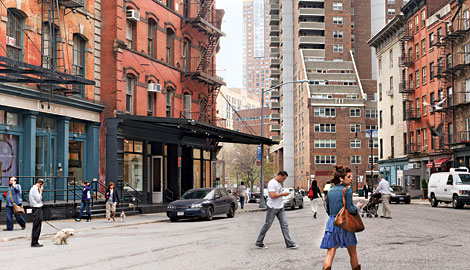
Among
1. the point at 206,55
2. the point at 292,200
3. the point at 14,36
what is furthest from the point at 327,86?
the point at 14,36

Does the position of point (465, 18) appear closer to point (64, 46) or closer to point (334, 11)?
point (64, 46)

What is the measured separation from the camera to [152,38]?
34594mm

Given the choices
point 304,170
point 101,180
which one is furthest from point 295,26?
point 101,180

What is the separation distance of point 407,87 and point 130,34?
39364 millimetres

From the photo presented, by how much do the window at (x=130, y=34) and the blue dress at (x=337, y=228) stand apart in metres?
24.4

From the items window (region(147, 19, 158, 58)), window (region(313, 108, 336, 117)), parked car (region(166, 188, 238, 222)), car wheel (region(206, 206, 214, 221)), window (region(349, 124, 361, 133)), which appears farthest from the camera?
window (region(349, 124, 361, 133))

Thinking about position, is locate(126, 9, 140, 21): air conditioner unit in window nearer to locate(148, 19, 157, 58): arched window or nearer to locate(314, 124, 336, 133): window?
locate(148, 19, 157, 58): arched window

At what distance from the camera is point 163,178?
36000 millimetres

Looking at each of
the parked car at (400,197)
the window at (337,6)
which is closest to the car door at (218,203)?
the parked car at (400,197)

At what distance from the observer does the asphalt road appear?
1088cm

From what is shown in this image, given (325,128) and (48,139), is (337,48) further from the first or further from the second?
(48,139)

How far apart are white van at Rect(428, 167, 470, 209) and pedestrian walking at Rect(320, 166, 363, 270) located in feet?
89.9

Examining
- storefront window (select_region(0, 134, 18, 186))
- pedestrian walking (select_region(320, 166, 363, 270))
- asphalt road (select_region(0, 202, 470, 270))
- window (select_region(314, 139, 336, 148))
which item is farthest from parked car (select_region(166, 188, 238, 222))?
window (select_region(314, 139, 336, 148))

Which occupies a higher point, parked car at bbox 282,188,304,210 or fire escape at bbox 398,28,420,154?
fire escape at bbox 398,28,420,154
